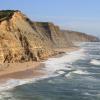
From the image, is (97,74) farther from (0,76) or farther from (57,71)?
(0,76)

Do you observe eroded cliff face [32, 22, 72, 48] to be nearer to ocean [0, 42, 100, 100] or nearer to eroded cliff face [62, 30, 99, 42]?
ocean [0, 42, 100, 100]

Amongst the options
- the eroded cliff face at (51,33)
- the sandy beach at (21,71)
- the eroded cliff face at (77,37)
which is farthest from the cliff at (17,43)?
the eroded cliff face at (77,37)

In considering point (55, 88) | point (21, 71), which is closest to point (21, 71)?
point (21, 71)

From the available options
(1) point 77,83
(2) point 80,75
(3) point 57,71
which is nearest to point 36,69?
(3) point 57,71

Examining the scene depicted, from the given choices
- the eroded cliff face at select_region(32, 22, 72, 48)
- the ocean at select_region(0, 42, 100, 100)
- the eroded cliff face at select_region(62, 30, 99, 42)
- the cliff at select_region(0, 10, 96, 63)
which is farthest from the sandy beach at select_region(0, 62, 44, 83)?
the eroded cliff face at select_region(62, 30, 99, 42)

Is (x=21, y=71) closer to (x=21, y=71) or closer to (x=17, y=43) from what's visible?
(x=21, y=71)

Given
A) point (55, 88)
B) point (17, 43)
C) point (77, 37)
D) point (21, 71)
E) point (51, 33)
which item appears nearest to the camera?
point (55, 88)

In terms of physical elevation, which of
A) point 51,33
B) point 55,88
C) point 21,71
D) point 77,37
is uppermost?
Answer: point 51,33

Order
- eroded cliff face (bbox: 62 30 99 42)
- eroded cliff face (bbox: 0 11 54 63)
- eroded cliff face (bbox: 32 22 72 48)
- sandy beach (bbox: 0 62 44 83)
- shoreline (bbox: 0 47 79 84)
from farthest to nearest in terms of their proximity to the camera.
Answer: eroded cliff face (bbox: 62 30 99 42)
eroded cliff face (bbox: 32 22 72 48)
eroded cliff face (bbox: 0 11 54 63)
sandy beach (bbox: 0 62 44 83)
shoreline (bbox: 0 47 79 84)

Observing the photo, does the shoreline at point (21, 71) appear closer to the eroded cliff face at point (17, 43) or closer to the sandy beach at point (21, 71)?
the sandy beach at point (21, 71)

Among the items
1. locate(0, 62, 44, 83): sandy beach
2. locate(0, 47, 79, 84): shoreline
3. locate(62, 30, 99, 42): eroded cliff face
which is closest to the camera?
locate(0, 47, 79, 84): shoreline

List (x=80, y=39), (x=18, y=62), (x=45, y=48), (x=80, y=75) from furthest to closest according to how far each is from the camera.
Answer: (x=80, y=39) → (x=45, y=48) → (x=18, y=62) → (x=80, y=75)
